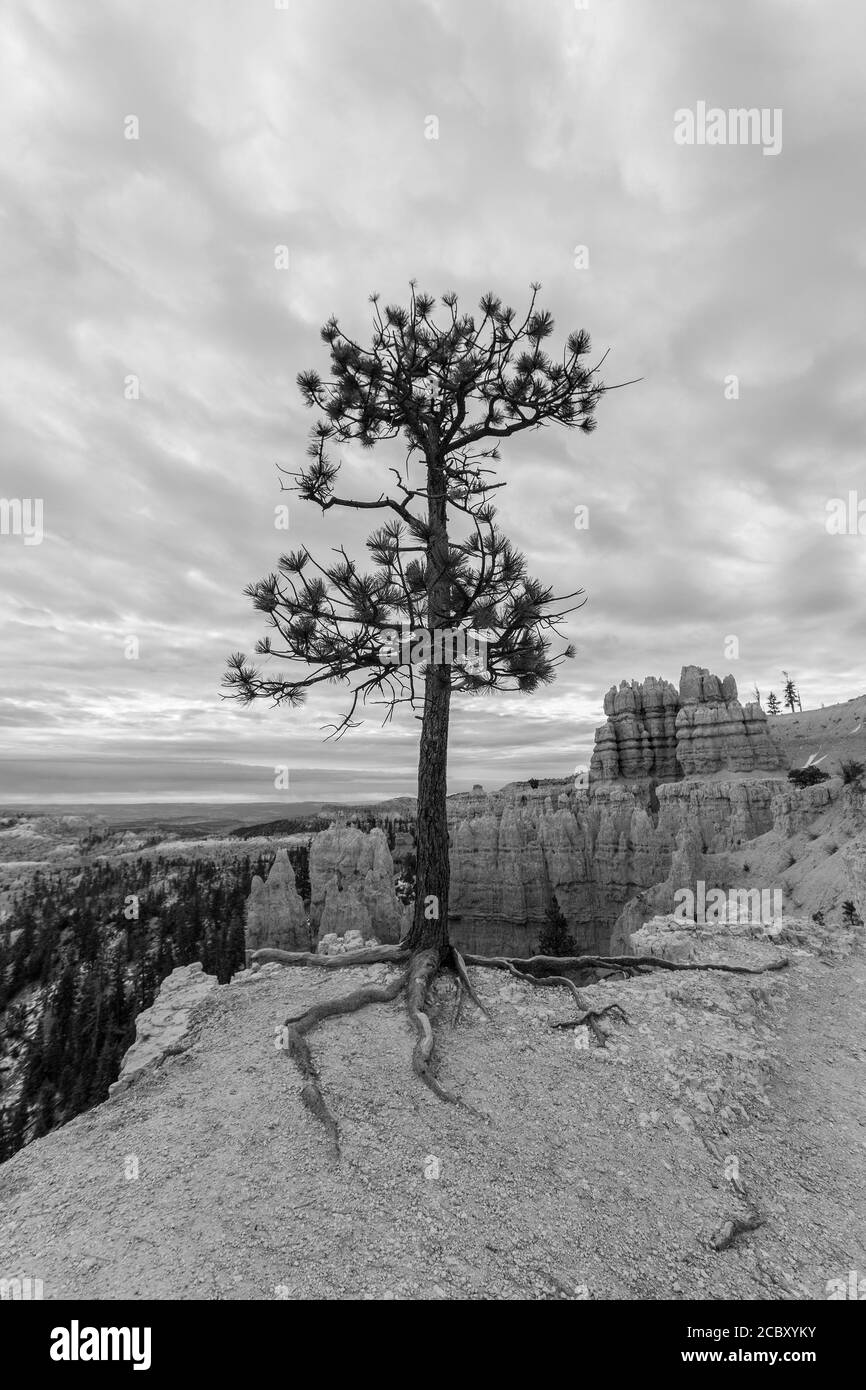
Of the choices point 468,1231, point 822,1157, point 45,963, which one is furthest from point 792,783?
point 45,963

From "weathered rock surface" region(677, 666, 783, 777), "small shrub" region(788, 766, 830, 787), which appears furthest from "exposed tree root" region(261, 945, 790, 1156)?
"weathered rock surface" region(677, 666, 783, 777)

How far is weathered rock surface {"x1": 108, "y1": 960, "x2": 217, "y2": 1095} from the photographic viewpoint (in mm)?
6758

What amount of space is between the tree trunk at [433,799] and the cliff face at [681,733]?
214 ft

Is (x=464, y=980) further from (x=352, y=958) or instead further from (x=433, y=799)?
(x=433, y=799)

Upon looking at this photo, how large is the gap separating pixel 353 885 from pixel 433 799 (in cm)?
3890

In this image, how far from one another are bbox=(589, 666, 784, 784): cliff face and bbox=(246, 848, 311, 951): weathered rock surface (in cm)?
4690

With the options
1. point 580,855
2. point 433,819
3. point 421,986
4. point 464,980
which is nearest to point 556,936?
point 580,855

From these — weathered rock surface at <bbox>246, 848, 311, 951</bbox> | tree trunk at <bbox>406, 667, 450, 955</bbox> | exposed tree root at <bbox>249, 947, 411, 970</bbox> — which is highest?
tree trunk at <bbox>406, 667, 450, 955</bbox>

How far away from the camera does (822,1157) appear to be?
558 centimetres

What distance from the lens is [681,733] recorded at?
6900 centimetres

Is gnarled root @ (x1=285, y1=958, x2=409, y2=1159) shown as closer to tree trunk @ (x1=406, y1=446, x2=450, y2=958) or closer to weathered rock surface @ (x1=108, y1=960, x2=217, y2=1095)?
tree trunk @ (x1=406, y1=446, x2=450, y2=958)

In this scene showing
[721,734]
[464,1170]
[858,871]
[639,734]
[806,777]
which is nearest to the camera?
[464,1170]

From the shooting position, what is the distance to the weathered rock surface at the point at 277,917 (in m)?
42.4

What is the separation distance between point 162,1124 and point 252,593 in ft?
20.3
